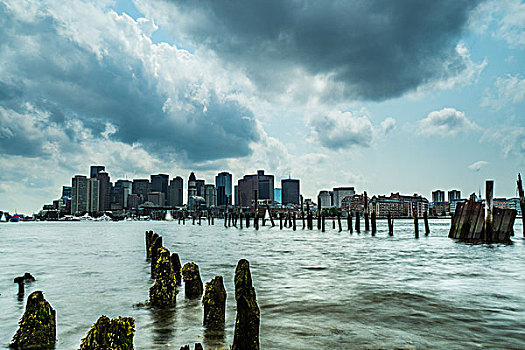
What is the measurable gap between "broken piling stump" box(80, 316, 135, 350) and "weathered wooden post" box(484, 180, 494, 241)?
3639cm

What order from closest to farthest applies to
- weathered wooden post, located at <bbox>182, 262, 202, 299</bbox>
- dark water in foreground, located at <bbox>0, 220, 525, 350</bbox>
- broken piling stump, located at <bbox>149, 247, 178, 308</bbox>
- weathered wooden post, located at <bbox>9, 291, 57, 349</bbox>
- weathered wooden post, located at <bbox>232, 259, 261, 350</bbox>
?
1. weathered wooden post, located at <bbox>232, 259, 261, 350</bbox>
2. weathered wooden post, located at <bbox>9, 291, 57, 349</bbox>
3. dark water in foreground, located at <bbox>0, 220, 525, 350</bbox>
4. broken piling stump, located at <bbox>149, 247, 178, 308</bbox>
5. weathered wooden post, located at <bbox>182, 262, 202, 299</bbox>

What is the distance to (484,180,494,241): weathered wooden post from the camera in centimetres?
3397

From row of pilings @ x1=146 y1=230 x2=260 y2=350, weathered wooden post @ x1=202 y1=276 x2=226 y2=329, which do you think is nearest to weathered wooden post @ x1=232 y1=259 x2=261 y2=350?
row of pilings @ x1=146 y1=230 x2=260 y2=350

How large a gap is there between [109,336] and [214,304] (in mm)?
3848

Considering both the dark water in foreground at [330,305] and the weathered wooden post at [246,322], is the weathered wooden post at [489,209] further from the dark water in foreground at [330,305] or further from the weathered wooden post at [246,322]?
the weathered wooden post at [246,322]

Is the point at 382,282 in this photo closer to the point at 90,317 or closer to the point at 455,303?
the point at 455,303

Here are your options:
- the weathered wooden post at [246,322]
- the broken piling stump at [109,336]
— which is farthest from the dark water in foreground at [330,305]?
the broken piling stump at [109,336]

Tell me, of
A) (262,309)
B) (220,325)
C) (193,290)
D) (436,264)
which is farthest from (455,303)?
(436,264)

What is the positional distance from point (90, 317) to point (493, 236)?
125 feet

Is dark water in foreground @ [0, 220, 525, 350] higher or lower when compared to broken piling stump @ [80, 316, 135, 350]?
lower

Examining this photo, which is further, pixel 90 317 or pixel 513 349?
pixel 90 317

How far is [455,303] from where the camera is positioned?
12383 mm

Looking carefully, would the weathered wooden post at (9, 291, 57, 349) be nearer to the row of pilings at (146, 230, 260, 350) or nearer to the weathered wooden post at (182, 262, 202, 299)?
the row of pilings at (146, 230, 260, 350)

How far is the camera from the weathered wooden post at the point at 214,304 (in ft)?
31.4
